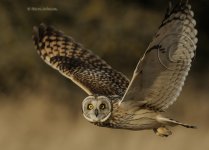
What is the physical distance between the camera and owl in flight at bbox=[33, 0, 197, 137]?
7.43 metres

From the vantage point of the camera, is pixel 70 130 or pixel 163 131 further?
pixel 70 130

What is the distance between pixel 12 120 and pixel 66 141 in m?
0.88

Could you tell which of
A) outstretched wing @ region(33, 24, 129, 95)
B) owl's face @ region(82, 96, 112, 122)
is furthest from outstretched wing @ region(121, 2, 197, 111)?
outstretched wing @ region(33, 24, 129, 95)

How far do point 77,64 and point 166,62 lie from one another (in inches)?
65.6

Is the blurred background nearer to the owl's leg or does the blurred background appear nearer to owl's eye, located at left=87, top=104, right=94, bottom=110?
the owl's leg

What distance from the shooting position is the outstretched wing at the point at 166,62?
7359 mm

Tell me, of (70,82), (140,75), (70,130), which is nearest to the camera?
(140,75)

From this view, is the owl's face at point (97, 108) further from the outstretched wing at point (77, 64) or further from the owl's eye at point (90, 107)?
the outstretched wing at point (77, 64)

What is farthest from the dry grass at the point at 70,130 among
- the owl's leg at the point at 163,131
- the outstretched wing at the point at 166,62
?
the outstretched wing at the point at 166,62

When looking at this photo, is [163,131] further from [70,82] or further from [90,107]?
[70,82]

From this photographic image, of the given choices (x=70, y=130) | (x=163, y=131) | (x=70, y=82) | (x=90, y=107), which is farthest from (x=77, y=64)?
(x=70, y=82)

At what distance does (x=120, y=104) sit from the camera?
26.2 ft

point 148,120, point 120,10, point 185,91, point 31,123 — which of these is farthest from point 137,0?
point 148,120

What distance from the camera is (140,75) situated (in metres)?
7.54
